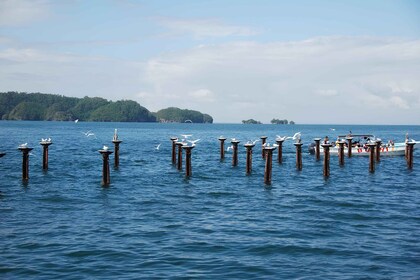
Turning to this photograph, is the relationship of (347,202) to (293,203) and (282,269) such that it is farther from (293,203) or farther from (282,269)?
(282,269)

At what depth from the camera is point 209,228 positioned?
76.3ft

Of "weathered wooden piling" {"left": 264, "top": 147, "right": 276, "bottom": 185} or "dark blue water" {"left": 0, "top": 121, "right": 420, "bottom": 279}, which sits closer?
"dark blue water" {"left": 0, "top": 121, "right": 420, "bottom": 279}

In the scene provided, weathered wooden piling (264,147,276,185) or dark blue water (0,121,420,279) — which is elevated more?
weathered wooden piling (264,147,276,185)

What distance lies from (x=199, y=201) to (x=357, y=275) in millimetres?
14570

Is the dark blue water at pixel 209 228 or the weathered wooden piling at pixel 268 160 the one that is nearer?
the dark blue water at pixel 209 228

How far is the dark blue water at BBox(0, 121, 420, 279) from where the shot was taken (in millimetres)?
17766

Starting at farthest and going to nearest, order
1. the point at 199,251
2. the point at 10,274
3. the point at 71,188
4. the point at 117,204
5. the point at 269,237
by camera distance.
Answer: the point at 71,188
the point at 117,204
the point at 269,237
the point at 199,251
the point at 10,274

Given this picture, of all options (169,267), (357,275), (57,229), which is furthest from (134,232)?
(357,275)

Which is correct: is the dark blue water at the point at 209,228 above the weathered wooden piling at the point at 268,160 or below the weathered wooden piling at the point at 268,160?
below

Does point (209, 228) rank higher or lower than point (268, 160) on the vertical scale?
lower

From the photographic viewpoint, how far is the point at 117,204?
29.2m

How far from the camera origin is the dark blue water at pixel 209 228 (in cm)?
1777

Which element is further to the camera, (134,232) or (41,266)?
(134,232)

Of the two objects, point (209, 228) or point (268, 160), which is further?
point (268, 160)
